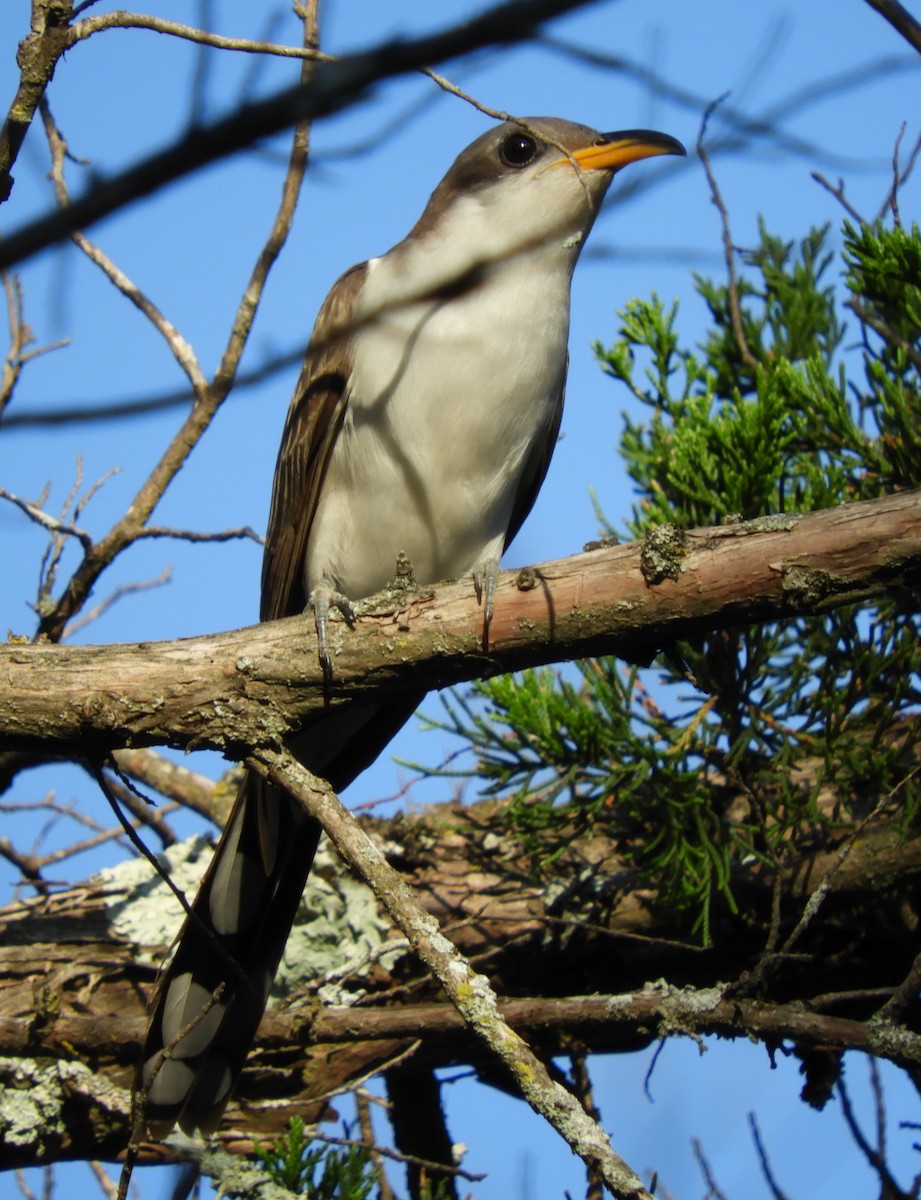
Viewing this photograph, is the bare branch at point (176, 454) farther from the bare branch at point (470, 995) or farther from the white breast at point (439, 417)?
the bare branch at point (470, 995)

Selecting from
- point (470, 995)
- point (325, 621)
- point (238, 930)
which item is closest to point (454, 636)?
point (325, 621)

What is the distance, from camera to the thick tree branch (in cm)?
237

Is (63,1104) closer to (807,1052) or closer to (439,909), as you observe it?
(439,909)

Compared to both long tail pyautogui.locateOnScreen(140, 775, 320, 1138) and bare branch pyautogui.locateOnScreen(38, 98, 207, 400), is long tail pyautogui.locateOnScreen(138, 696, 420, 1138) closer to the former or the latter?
long tail pyautogui.locateOnScreen(140, 775, 320, 1138)

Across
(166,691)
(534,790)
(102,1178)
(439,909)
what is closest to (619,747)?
(534,790)

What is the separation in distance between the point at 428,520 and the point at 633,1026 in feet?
5.35

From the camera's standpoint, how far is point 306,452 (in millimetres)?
3787

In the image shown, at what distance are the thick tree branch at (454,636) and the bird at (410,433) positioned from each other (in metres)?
0.83

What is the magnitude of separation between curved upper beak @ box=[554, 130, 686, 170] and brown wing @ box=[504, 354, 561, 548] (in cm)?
60

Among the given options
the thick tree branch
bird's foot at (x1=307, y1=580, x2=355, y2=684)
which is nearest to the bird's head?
bird's foot at (x1=307, y1=580, x2=355, y2=684)

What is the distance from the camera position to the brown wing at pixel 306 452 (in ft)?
12.3

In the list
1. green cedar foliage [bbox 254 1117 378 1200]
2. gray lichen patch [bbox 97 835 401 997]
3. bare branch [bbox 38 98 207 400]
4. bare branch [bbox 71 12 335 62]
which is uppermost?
bare branch [bbox 38 98 207 400]

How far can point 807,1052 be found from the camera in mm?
3320

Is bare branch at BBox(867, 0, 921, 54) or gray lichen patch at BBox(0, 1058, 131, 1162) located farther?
gray lichen patch at BBox(0, 1058, 131, 1162)
